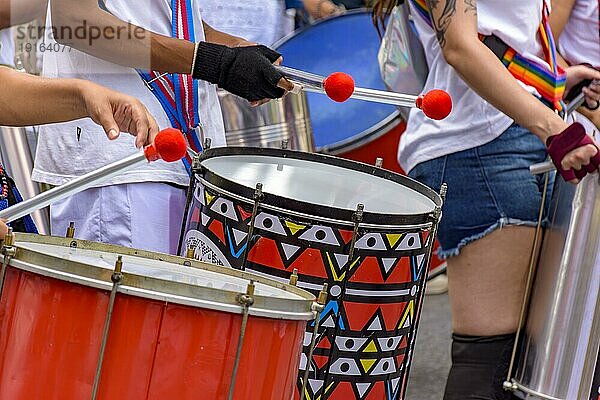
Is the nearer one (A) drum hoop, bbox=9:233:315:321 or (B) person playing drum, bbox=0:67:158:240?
(A) drum hoop, bbox=9:233:315:321

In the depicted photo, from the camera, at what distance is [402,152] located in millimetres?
3023

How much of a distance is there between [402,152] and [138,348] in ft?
4.92

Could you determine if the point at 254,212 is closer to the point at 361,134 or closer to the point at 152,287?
the point at 152,287

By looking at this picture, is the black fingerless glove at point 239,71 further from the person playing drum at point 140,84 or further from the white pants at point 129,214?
the white pants at point 129,214

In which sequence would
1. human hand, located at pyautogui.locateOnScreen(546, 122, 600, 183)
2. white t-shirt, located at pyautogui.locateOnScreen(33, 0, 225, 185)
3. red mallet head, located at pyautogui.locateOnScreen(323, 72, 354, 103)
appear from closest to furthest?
1. red mallet head, located at pyautogui.locateOnScreen(323, 72, 354, 103)
2. white t-shirt, located at pyautogui.locateOnScreen(33, 0, 225, 185)
3. human hand, located at pyautogui.locateOnScreen(546, 122, 600, 183)

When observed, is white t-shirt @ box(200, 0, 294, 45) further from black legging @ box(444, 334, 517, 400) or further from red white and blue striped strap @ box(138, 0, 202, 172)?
black legging @ box(444, 334, 517, 400)

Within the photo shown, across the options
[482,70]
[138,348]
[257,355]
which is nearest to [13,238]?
[138,348]

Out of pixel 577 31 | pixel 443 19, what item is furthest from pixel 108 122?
pixel 577 31

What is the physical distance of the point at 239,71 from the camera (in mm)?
2328

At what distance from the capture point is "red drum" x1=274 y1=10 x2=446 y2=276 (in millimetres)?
4516

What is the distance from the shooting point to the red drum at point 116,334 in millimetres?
1632

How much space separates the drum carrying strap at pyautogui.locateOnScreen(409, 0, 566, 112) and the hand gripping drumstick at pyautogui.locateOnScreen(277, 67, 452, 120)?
1.78ft

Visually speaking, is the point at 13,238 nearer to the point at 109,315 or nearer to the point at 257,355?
the point at 109,315

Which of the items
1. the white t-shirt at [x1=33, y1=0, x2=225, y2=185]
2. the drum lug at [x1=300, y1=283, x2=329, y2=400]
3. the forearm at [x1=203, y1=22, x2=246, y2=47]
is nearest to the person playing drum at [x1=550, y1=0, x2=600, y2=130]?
the forearm at [x1=203, y1=22, x2=246, y2=47]
